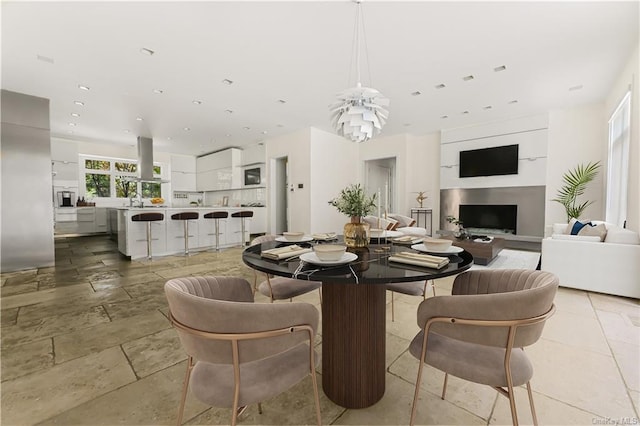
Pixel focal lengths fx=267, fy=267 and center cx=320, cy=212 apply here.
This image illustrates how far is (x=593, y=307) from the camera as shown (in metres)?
2.63

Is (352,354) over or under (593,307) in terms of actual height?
over

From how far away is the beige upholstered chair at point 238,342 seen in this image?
83 cm

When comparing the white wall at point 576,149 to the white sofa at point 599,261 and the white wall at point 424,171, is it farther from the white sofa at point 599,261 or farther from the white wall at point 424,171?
the white sofa at point 599,261

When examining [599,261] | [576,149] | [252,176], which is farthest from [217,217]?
[576,149]

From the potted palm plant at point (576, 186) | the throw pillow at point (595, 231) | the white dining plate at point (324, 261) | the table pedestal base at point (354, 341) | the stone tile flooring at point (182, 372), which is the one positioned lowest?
the stone tile flooring at point (182, 372)

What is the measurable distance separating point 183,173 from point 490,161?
954cm

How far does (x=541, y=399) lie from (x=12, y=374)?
9.90 feet

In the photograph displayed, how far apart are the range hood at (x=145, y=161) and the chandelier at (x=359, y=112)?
20.8ft

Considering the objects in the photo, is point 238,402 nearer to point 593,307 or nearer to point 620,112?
point 593,307

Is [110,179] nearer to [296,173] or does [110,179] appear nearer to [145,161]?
[145,161]

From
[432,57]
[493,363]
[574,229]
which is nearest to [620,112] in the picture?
[574,229]

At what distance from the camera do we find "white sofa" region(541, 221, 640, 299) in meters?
2.80

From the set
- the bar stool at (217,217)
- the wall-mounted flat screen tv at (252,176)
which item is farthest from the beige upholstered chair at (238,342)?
the wall-mounted flat screen tv at (252,176)

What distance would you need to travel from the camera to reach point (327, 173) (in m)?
7.12
